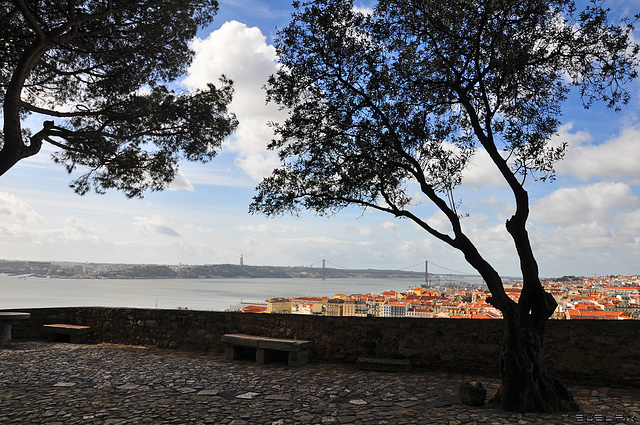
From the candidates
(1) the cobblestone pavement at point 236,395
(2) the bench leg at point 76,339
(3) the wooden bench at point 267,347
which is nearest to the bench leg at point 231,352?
(3) the wooden bench at point 267,347

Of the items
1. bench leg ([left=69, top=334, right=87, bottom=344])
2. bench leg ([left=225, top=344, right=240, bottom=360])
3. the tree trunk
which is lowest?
bench leg ([left=69, top=334, right=87, bottom=344])

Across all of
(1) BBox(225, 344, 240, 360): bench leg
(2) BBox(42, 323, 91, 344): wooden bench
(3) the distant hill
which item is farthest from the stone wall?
(3) the distant hill

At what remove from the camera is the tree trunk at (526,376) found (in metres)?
4.84

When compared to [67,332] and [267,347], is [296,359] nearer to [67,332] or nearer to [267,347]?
[267,347]

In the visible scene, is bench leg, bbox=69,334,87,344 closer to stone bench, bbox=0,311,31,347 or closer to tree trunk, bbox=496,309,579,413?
stone bench, bbox=0,311,31,347

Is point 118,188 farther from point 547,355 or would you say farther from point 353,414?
point 547,355

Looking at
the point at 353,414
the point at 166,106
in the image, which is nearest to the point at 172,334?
the point at 166,106

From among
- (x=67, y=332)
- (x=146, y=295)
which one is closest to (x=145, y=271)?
(x=146, y=295)

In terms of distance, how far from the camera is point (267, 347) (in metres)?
7.62

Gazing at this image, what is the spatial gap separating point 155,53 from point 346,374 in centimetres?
797

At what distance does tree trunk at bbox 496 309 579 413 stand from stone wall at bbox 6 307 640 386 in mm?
1635

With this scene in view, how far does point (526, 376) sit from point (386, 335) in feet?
9.64

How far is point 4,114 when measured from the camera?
7.11m

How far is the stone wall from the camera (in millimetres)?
6188
